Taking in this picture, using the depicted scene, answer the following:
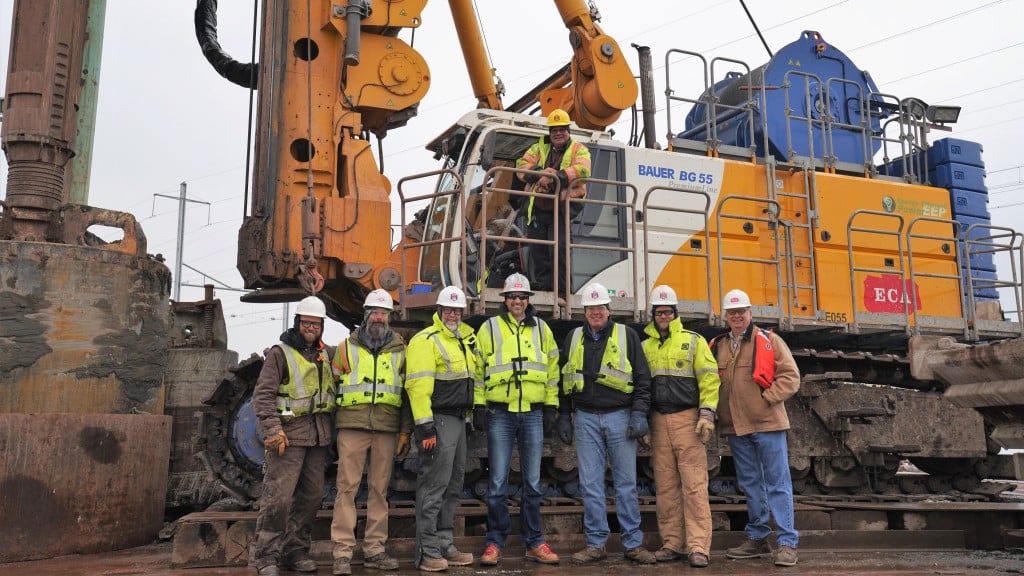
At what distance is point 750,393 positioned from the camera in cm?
688

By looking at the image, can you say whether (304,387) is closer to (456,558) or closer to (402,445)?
(402,445)

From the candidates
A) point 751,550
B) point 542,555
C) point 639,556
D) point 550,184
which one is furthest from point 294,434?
point 751,550

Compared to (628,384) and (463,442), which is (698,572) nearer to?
(628,384)

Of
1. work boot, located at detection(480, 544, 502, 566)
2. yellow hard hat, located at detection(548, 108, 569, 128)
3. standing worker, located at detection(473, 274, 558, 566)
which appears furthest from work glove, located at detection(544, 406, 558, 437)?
yellow hard hat, located at detection(548, 108, 569, 128)

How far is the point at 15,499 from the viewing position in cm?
680

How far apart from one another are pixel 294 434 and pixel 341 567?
0.98 meters

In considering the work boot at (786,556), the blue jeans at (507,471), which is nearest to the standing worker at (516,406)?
the blue jeans at (507,471)

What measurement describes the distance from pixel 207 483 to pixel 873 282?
25.3 ft

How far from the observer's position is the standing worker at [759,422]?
22.0ft

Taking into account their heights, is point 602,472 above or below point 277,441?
below

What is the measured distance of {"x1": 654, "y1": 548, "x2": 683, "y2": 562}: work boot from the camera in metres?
6.71

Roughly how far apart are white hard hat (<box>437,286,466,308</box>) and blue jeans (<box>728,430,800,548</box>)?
2456mm

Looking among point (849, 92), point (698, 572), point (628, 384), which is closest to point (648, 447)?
point (628, 384)

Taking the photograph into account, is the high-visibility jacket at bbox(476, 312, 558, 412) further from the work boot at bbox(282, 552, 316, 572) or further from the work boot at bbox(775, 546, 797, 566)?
the work boot at bbox(775, 546, 797, 566)
